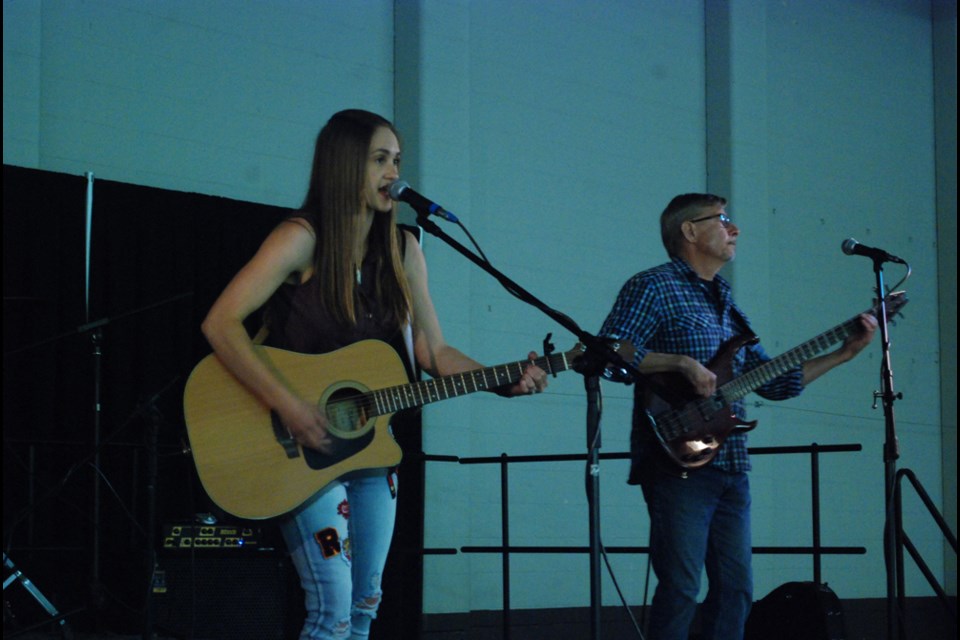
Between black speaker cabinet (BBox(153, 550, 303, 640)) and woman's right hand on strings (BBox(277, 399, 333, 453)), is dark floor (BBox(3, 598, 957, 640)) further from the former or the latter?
woman's right hand on strings (BBox(277, 399, 333, 453))

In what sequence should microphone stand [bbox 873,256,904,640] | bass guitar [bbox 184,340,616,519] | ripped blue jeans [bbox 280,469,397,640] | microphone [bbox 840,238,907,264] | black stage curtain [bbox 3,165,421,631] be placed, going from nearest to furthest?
ripped blue jeans [bbox 280,469,397,640] < bass guitar [bbox 184,340,616,519] < microphone stand [bbox 873,256,904,640] < microphone [bbox 840,238,907,264] < black stage curtain [bbox 3,165,421,631]

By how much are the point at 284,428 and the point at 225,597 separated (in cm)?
163

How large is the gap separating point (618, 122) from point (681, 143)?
57 centimetres

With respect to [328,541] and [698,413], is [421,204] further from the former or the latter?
[698,413]

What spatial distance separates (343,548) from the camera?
2748mm

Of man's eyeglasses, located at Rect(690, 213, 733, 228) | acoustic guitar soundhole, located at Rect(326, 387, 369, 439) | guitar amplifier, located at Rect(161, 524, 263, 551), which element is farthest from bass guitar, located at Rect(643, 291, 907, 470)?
guitar amplifier, located at Rect(161, 524, 263, 551)

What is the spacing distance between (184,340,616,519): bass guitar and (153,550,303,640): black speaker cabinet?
146 cm

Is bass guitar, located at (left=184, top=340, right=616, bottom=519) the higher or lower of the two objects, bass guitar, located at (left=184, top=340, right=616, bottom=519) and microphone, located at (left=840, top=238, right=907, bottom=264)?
the lower

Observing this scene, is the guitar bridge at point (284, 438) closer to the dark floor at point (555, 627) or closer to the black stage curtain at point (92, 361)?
the dark floor at point (555, 627)

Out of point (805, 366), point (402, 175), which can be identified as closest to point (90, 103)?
point (402, 175)

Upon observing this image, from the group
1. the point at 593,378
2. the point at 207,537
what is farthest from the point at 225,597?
the point at 593,378

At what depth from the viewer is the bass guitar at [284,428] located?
2.86 m

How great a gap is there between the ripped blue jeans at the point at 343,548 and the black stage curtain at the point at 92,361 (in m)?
2.14

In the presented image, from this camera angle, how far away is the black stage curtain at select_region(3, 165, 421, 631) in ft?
16.3
